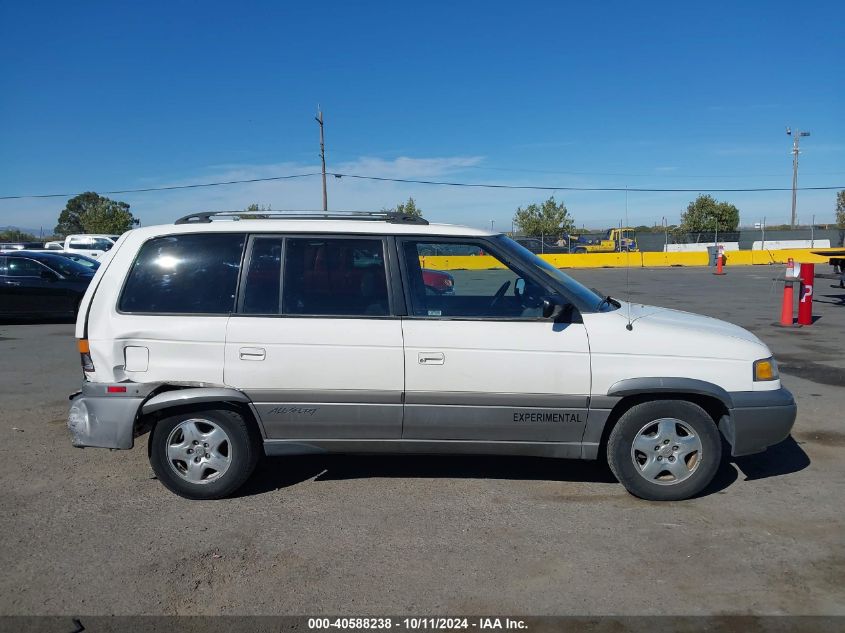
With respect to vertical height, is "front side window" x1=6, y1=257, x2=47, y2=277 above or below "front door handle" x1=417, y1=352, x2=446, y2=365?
above

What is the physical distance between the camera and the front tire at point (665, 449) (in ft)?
14.9

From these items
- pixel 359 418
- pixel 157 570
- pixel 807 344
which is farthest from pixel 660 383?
pixel 807 344

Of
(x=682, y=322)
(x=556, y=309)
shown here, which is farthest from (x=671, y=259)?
(x=556, y=309)

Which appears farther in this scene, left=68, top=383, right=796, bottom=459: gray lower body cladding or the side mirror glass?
left=68, top=383, right=796, bottom=459: gray lower body cladding

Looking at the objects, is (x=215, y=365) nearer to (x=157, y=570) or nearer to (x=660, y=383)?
(x=157, y=570)

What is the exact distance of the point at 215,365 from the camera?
4.54 metres

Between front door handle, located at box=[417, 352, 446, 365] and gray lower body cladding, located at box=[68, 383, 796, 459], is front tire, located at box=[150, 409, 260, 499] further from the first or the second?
front door handle, located at box=[417, 352, 446, 365]

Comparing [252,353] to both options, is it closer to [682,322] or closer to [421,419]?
[421,419]

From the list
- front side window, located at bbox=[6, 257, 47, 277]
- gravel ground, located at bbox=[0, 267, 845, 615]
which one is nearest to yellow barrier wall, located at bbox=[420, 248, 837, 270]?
front side window, located at bbox=[6, 257, 47, 277]

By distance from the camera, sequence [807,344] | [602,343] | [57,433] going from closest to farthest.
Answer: [602,343] → [57,433] → [807,344]

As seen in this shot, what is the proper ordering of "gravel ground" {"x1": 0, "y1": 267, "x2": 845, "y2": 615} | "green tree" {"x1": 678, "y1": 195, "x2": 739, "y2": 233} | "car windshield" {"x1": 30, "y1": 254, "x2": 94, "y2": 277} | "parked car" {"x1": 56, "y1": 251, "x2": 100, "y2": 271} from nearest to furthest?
1. "gravel ground" {"x1": 0, "y1": 267, "x2": 845, "y2": 615}
2. "car windshield" {"x1": 30, "y1": 254, "x2": 94, "y2": 277}
3. "parked car" {"x1": 56, "y1": 251, "x2": 100, "y2": 271}
4. "green tree" {"x1": 678, "y1": 195, "x2": 739, "y2": 233}

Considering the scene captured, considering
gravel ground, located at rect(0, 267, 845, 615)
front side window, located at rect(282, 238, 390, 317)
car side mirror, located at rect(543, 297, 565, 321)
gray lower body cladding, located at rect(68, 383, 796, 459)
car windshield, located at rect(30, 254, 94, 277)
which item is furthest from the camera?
car windshield, located at rect(30, 254, 94, 277)

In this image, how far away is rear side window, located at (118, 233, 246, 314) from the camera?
183 inches

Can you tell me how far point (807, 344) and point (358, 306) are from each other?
9057mm
